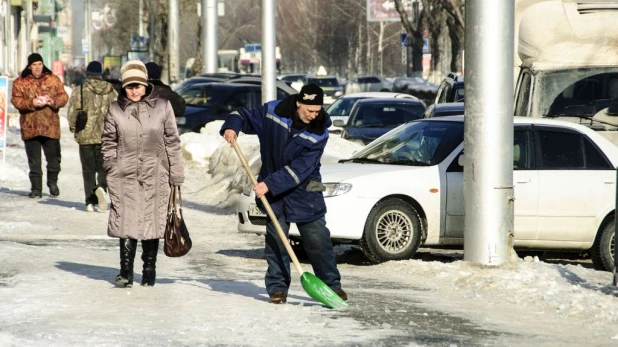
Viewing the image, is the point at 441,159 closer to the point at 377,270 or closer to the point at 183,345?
the point at 377,270

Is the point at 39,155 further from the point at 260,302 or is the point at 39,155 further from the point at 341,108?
the point at 341,108

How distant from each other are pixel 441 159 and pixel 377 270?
133cm

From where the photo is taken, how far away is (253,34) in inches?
4491

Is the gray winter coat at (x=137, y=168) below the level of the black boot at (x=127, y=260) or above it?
above

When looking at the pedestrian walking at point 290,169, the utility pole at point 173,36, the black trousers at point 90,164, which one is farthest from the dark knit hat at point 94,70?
the utility pole at point 173,36

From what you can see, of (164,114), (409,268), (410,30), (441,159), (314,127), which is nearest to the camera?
(314,127)

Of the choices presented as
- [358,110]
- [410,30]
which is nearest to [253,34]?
[410,30]

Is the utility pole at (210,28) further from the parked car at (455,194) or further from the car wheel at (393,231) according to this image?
the car wheel at (393,231)

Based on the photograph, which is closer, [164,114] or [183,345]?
Answer: [183,345]

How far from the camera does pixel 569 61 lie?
15.3m

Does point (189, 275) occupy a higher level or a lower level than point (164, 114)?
lower

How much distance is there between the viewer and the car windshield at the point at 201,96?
2767 cm

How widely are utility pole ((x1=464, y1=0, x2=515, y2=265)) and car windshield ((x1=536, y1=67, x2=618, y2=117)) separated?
4.01 m

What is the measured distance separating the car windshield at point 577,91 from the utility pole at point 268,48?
5.31 meters
